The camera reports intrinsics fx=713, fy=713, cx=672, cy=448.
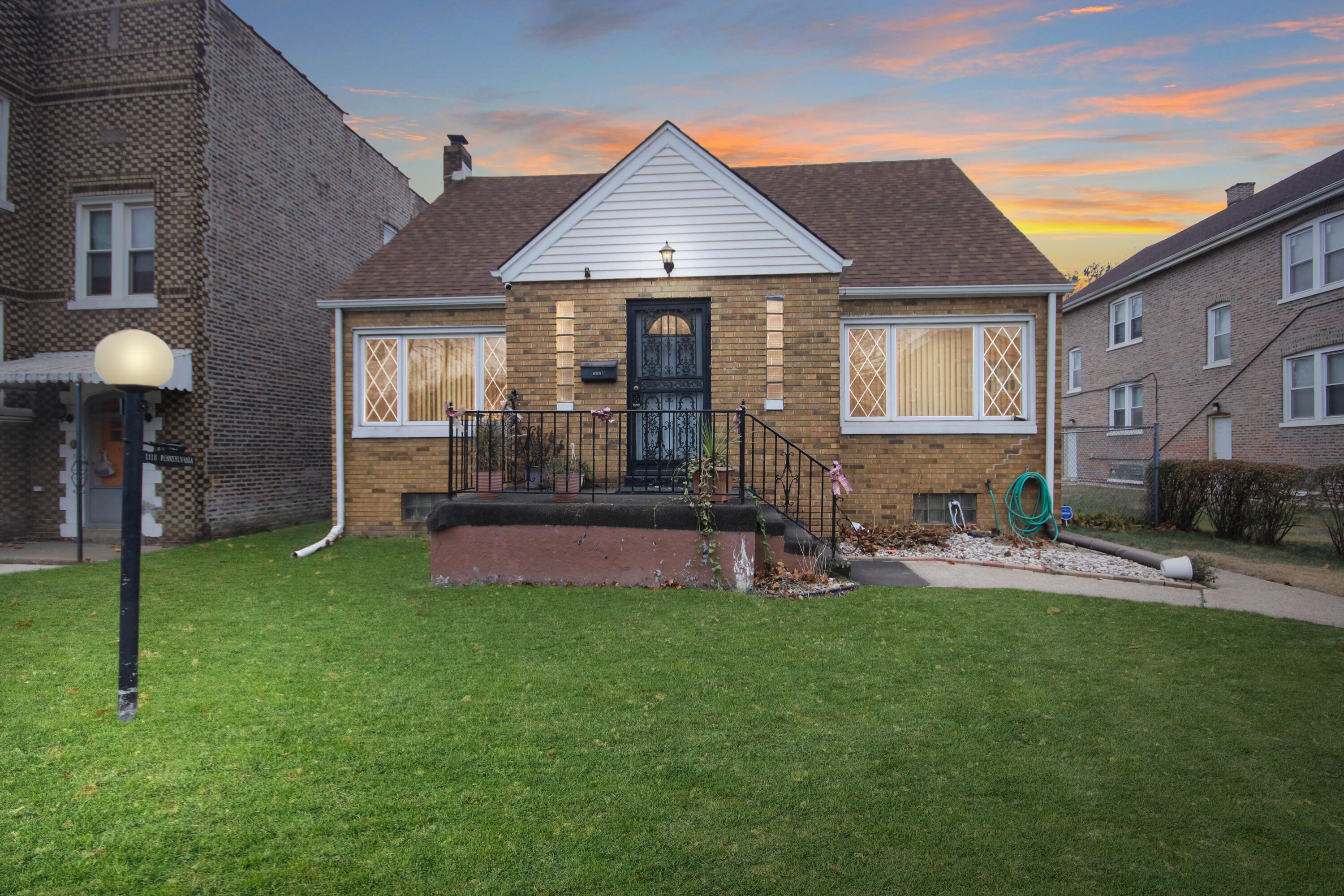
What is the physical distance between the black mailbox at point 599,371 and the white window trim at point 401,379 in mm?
2985

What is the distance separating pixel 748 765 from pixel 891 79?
34.6ft

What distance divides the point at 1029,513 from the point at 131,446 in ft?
34.0

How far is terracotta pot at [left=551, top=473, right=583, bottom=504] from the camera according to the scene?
23.8 feet

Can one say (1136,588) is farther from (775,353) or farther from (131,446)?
(131,446)

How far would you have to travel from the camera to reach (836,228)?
38.5 ft

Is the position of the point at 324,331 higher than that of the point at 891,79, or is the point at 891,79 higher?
the point at 891,79

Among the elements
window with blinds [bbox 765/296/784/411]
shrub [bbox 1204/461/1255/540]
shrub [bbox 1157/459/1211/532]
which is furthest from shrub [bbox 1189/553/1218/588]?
window with blinds [bbox 765/296/784/411]

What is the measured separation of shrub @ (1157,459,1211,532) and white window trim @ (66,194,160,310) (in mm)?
16565

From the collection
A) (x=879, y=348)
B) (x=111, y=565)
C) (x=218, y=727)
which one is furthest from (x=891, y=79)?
(x=111, y=565)

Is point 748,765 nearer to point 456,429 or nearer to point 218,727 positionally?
point 218,727

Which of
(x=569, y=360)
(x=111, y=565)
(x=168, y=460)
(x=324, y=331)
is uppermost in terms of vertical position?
(x=324, y=331)

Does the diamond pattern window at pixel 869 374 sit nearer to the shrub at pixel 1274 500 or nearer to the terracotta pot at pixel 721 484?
the terracotta pot at pixel 721 484

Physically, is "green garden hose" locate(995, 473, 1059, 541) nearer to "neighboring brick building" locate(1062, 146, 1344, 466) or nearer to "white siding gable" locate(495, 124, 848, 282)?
"white siding gable" locate(495, 124, 848, 282)

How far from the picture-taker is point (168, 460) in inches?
148
